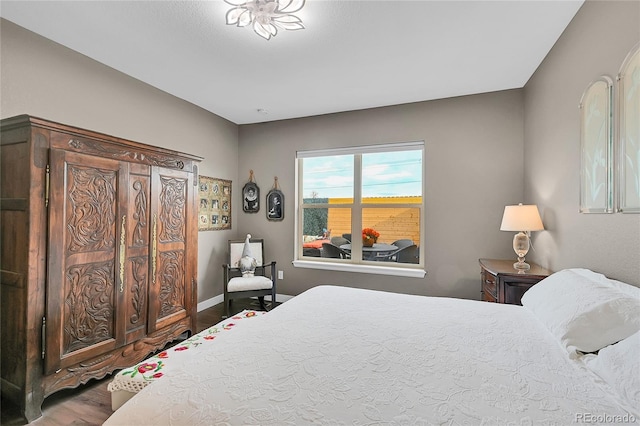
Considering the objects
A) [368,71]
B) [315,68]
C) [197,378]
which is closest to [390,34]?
[368,71]

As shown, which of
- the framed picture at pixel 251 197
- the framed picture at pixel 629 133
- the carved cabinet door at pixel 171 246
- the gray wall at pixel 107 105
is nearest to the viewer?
the framed picture at pixel 629 133

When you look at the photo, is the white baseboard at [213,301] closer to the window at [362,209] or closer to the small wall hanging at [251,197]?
the window at [362,209]

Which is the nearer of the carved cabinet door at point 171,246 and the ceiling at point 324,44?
the ceiling at point 324,44

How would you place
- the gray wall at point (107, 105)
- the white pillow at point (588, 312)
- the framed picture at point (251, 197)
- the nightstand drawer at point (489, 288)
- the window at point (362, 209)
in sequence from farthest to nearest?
the framed picture at point (251, 197) → the window at point (362, 209) → the nightstand drawer at point (489, 288) → the gray wall at point (107, 105) → the white pillow at point (588, 312)

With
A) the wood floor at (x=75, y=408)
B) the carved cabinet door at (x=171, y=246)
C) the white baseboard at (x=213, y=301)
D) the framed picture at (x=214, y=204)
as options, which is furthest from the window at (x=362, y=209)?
the wood floor at (x=75, y=408)

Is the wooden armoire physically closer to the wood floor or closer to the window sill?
the wood floor

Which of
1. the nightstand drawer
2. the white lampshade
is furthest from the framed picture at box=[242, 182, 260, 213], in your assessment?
the white lampshade

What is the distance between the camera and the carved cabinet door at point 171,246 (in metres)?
2.57

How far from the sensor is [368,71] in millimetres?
2773

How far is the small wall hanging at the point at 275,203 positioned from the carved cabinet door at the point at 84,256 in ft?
→ 7.00

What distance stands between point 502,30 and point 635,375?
227cm

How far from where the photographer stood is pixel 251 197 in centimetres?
440

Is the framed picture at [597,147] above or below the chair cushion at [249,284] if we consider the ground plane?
above

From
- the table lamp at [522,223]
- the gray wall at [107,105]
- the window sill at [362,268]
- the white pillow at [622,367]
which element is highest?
the gray wall at [107,105]
